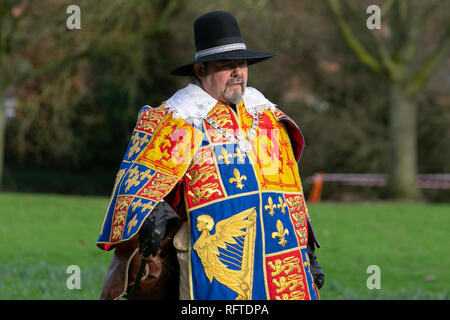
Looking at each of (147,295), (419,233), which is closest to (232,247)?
(147,295)

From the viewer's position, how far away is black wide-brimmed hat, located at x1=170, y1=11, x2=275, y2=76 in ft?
12.3

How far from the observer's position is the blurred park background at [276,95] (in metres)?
14.8

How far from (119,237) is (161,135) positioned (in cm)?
56

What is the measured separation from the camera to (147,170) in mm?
3652

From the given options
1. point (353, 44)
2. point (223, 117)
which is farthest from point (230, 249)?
point (353, 44)

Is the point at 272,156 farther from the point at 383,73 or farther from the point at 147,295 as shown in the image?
the point at 383,73

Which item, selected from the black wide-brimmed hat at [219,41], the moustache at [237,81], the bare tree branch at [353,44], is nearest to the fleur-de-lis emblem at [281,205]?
the moustache at [237,81]

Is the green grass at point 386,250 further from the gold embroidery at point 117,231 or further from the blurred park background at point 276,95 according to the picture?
the gold embroidery at point 117,231

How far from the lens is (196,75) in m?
3.97

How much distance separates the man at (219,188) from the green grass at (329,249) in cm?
336

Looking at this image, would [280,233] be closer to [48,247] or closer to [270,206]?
[270,206]
